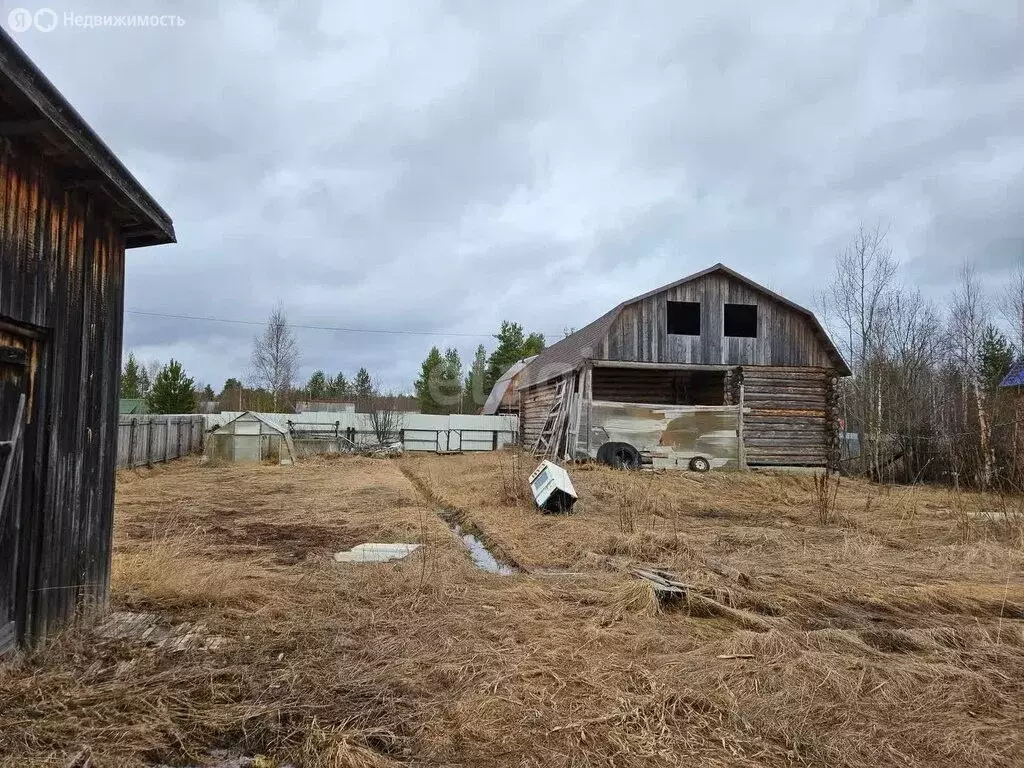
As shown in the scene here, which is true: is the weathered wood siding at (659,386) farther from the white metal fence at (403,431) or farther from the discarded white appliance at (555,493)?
the discarded white appliance at (555,493)

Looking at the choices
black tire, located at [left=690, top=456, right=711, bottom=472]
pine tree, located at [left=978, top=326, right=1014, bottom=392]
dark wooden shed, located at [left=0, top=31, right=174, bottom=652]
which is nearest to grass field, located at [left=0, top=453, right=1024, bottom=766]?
dark wooden shed, located at [left=0, top=31, right=174, bottom=652]

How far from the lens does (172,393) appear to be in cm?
3544

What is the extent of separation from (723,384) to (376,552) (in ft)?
56.1

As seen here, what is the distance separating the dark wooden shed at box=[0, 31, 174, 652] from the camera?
12.6ft

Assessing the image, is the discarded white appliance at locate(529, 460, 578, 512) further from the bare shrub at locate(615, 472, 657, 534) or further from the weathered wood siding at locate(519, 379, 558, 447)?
the weathered wood siding at locate(519, 379, 558, 447)

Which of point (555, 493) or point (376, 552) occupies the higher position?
point (555, 493)

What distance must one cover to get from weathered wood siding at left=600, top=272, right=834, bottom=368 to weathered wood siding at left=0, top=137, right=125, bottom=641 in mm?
16413

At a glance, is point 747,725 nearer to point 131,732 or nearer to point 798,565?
point 131,732

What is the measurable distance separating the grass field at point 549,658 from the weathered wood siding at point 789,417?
11.2 m

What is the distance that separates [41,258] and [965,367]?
31984mm

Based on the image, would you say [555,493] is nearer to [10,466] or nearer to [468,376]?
[10,466]

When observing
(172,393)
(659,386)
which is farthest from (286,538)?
(172,393)

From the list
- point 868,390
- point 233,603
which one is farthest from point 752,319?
point 233,603

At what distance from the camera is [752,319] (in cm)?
2425
